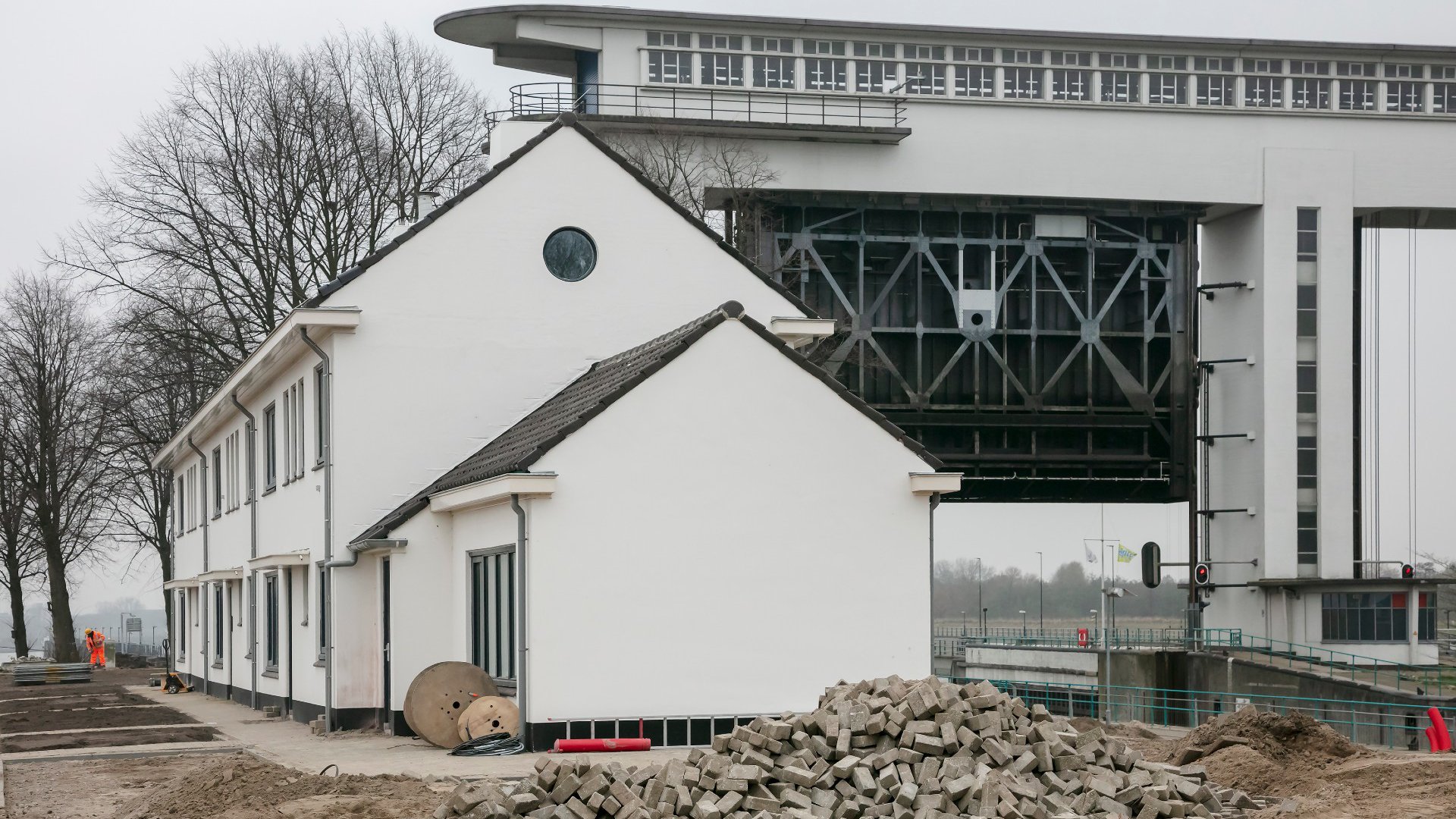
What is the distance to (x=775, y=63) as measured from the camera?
51219 mm

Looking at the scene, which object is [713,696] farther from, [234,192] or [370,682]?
[234,192]

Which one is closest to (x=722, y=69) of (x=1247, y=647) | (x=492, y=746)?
(x=1247, y=647)

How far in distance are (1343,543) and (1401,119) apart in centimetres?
1418

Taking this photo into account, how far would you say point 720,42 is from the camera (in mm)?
51219

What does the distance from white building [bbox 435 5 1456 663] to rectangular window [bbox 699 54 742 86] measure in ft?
0.23

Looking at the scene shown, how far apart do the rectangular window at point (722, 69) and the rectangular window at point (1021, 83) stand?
8.45 meters

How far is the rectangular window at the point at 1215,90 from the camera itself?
5388cm

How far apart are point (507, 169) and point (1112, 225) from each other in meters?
35.1

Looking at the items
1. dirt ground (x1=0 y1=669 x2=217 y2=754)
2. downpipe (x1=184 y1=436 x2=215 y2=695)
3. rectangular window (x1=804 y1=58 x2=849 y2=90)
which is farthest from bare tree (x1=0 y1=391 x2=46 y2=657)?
rectangular window (x1=804 y1=58 x2=849 y2=90)

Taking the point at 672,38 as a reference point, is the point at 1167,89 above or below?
below

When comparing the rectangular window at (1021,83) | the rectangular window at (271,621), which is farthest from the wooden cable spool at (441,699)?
the rectangular window at (1021,83)

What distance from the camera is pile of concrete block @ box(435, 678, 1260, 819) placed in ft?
38.9

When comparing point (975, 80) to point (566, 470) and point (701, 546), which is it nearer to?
point (701, 546)

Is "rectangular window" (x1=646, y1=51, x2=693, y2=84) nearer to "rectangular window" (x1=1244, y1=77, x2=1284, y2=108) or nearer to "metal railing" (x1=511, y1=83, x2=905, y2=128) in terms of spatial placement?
"metal railing" (x1=511, y1=83, x2=905, y2=128)
